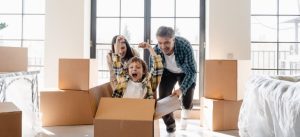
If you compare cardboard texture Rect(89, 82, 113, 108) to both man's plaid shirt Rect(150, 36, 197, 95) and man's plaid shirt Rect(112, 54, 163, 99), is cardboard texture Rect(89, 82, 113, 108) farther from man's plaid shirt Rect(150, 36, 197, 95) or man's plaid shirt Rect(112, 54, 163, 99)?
man's plaid shirt Rect(150, 36, 197, 95)

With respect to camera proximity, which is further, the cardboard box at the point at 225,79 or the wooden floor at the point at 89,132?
the cardboard box at the point at 225,79

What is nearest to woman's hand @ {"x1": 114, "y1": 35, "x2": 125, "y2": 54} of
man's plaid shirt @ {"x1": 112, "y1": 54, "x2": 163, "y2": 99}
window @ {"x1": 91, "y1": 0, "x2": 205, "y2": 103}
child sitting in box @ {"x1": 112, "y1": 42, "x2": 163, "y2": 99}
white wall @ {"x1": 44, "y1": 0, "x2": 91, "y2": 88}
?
man's plaid shirt @ {"x1": 112, "y1": 54, "x2": 163, "y2": 99}

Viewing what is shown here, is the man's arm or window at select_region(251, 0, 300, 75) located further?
window at select_region(251, 0, 300, 75)

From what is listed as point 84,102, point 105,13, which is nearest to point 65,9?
point 105,13

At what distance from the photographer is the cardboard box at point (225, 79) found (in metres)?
3.40

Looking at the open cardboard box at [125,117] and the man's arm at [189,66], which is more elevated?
the man's arm at [189,66]

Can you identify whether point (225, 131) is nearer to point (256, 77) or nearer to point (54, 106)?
point (256, 77)

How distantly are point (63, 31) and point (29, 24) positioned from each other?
649 millimetres

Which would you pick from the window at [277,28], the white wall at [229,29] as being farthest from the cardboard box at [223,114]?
the window at [277,28]

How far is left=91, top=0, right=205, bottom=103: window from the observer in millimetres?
4195

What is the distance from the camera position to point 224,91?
3.46m

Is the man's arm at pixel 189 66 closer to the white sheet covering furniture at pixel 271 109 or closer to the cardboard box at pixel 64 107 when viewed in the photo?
the white sheet covering furniture at pixel 271 109

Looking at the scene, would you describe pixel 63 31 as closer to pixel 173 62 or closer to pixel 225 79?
pixel 173 62

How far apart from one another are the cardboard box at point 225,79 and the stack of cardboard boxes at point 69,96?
1.29 metres
